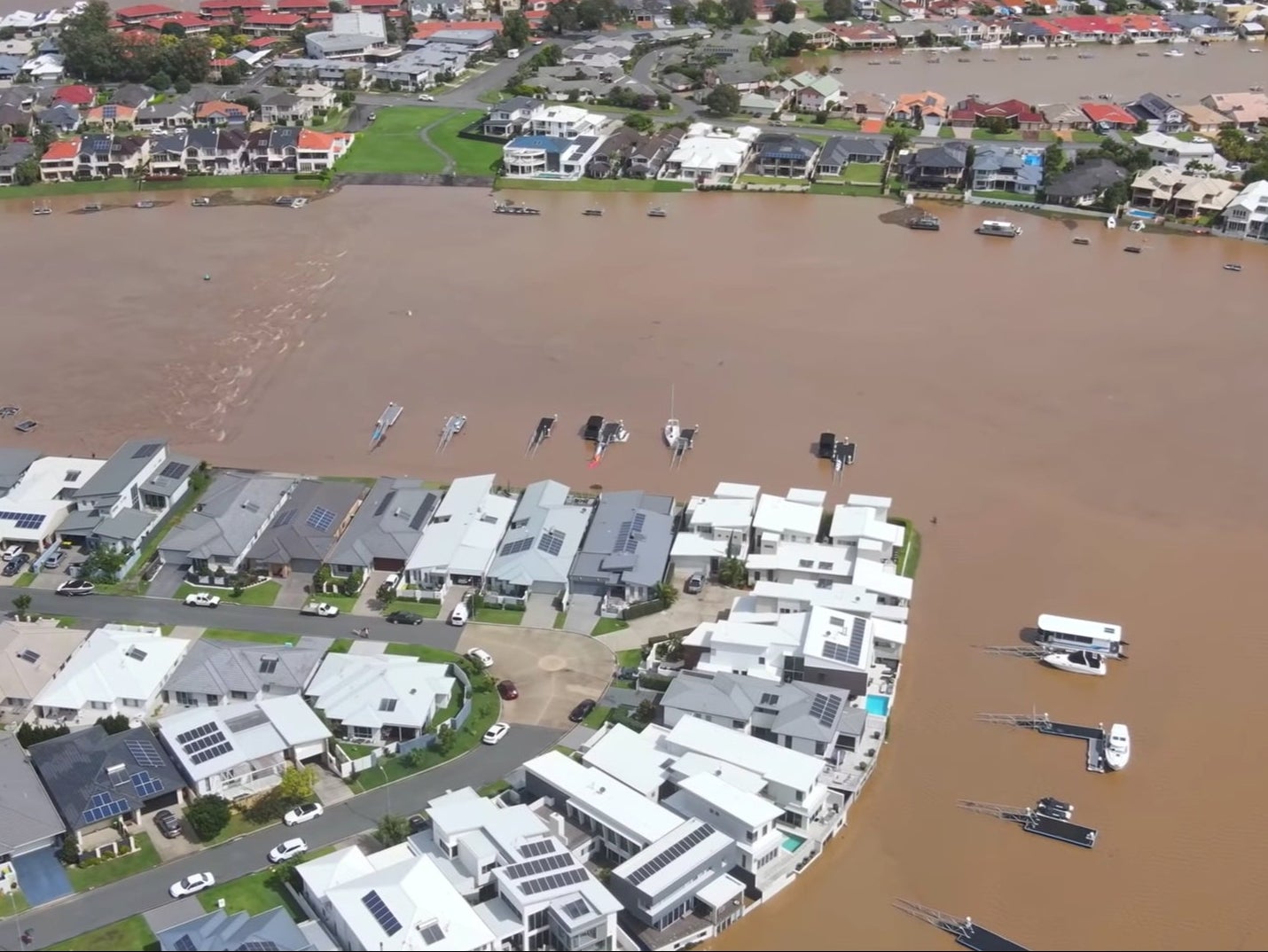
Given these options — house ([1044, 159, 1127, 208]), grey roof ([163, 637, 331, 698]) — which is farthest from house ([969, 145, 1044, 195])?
grey roof ([163, 637, 331, 698])

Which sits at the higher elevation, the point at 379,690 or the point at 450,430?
the point at 379,690

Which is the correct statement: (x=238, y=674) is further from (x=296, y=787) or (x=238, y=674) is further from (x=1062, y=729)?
(x=1062, y=729)

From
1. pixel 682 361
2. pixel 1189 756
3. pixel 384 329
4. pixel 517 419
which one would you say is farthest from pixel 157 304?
pixel 1189 756

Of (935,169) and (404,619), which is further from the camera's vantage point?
(935,169)

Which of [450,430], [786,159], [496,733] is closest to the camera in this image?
[496,733]

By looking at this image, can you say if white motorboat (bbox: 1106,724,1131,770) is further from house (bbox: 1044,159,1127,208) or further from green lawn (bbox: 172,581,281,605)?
house (bbox: 1044,159,1127,208)

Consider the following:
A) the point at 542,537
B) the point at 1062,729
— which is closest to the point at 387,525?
Result: the point at 542,537
